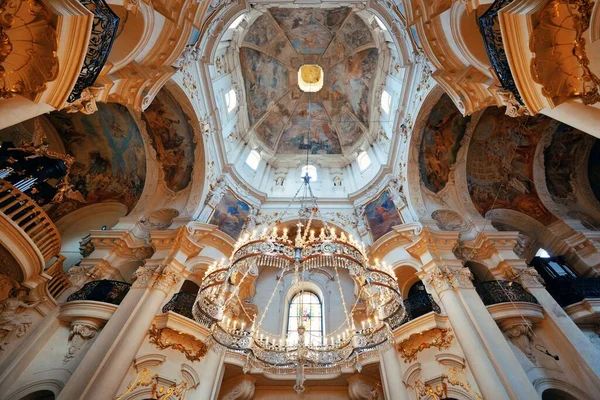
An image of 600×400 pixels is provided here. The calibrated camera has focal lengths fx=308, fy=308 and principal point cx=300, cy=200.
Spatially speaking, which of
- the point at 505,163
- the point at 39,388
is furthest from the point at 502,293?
the point at 39,388

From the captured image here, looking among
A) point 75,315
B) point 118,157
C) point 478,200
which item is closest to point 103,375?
point 75,315

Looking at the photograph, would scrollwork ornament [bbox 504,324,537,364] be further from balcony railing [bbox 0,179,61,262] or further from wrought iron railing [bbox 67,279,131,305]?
balcony railing [bbox 0,179,61,262]

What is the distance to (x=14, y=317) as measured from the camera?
729 cm

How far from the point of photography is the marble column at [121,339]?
6352 millimetres

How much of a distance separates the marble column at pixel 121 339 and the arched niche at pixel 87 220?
164 inches

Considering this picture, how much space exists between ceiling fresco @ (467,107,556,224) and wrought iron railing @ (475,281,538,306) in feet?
11.3

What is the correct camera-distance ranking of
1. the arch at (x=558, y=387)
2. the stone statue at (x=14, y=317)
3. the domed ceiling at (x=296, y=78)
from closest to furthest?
the arch at (x=558, y=387)
the stone statue at (x=14, y=317)
the domed ceiling at (x=296, y=78)

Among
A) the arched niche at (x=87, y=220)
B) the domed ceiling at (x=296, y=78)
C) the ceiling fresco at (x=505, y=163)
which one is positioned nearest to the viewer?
the ceiling fresco at (x=505, y=163)

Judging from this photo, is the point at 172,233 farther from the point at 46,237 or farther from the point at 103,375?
→ the point at 103,375

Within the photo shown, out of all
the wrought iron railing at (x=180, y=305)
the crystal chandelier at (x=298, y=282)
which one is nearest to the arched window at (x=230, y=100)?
the wrought iron railing at (x=180, y=305)

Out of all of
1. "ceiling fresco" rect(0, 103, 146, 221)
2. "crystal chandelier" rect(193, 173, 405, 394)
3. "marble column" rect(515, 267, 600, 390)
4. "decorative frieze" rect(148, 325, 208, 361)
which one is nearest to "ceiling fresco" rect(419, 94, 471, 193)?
Answer: "marble column" rect(515, 267, 600, 390)

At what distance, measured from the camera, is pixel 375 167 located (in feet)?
48.8

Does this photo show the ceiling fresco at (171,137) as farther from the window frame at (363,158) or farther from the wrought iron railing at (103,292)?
the window frame at (363,158)

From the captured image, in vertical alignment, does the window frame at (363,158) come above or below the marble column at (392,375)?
above
